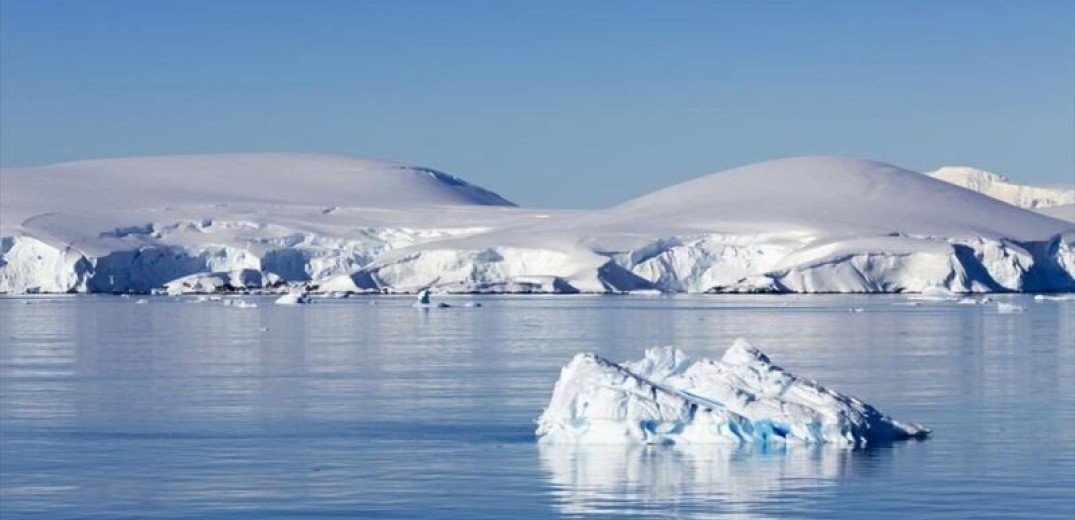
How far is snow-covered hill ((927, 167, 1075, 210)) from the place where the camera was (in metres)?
158

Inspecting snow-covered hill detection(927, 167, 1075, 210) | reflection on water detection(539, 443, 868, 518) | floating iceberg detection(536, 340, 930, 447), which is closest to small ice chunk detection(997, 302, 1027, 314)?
floating iceberg detection(536, 340, 930, 447)

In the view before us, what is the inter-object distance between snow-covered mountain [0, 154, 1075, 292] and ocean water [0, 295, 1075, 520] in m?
37.2

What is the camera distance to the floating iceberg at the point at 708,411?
48.9 ft

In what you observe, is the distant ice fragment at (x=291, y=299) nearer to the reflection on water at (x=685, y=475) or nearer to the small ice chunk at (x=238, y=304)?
the small ice chunk at (x=238, y=304)

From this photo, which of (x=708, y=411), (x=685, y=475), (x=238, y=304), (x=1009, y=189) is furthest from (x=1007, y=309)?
(x=1009, y=189)

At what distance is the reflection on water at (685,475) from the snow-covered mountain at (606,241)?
56168 millimetres

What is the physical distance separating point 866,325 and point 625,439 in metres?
24.4

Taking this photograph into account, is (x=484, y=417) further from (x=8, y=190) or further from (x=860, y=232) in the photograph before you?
(x=8, y=190)

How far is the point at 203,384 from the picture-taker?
2203cm

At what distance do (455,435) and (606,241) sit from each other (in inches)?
2302

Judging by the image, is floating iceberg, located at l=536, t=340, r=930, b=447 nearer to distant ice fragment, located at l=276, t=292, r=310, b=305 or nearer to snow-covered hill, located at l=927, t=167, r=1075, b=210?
distant ice fragment, located at l=276, t=292, r=310, b=305

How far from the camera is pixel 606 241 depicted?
7438cm

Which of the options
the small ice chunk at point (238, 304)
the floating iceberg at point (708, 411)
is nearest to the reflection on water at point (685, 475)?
the floating iceberg at point (708, 411)

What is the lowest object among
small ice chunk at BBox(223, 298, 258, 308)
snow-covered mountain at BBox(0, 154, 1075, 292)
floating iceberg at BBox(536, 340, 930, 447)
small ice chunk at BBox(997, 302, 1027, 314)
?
floating iceberg at BBox(536, 340, 930, 447)
